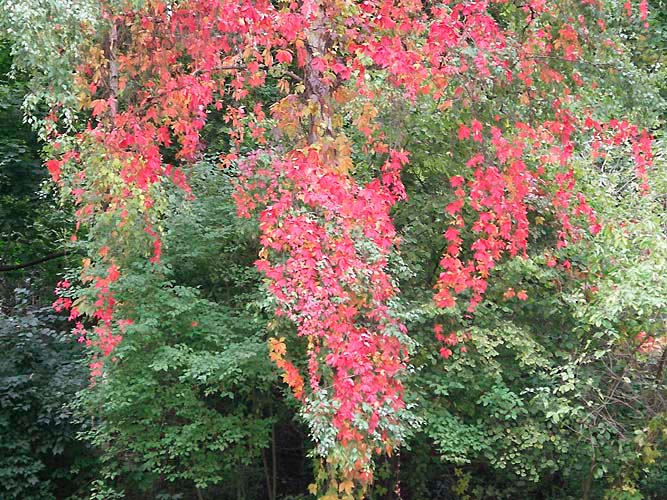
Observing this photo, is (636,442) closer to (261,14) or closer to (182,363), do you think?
(182,363)

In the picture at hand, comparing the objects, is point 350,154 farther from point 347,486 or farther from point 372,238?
point 347,486

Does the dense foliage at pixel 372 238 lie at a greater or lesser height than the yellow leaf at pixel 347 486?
greater

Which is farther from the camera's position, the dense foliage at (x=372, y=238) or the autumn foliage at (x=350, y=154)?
the dense foliage at (x=372, y=238)

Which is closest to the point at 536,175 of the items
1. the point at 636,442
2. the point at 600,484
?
the point at 636,442

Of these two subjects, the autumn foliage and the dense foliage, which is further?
the dense foliage

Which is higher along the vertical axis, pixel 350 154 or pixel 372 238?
pixel 350 154

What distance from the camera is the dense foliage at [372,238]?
6.29m

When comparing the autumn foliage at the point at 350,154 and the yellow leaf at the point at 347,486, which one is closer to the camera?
the autumn foliage at the point at 350,154

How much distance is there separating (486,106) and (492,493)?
3.98 metres

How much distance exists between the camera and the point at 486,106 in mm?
7152

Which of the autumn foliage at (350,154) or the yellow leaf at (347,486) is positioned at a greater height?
the autumn foliage at (350,154)

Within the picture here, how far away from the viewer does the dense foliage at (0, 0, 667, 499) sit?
20.6ft

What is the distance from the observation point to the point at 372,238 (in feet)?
21.0

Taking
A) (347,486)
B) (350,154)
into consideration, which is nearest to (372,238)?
(350,154)
